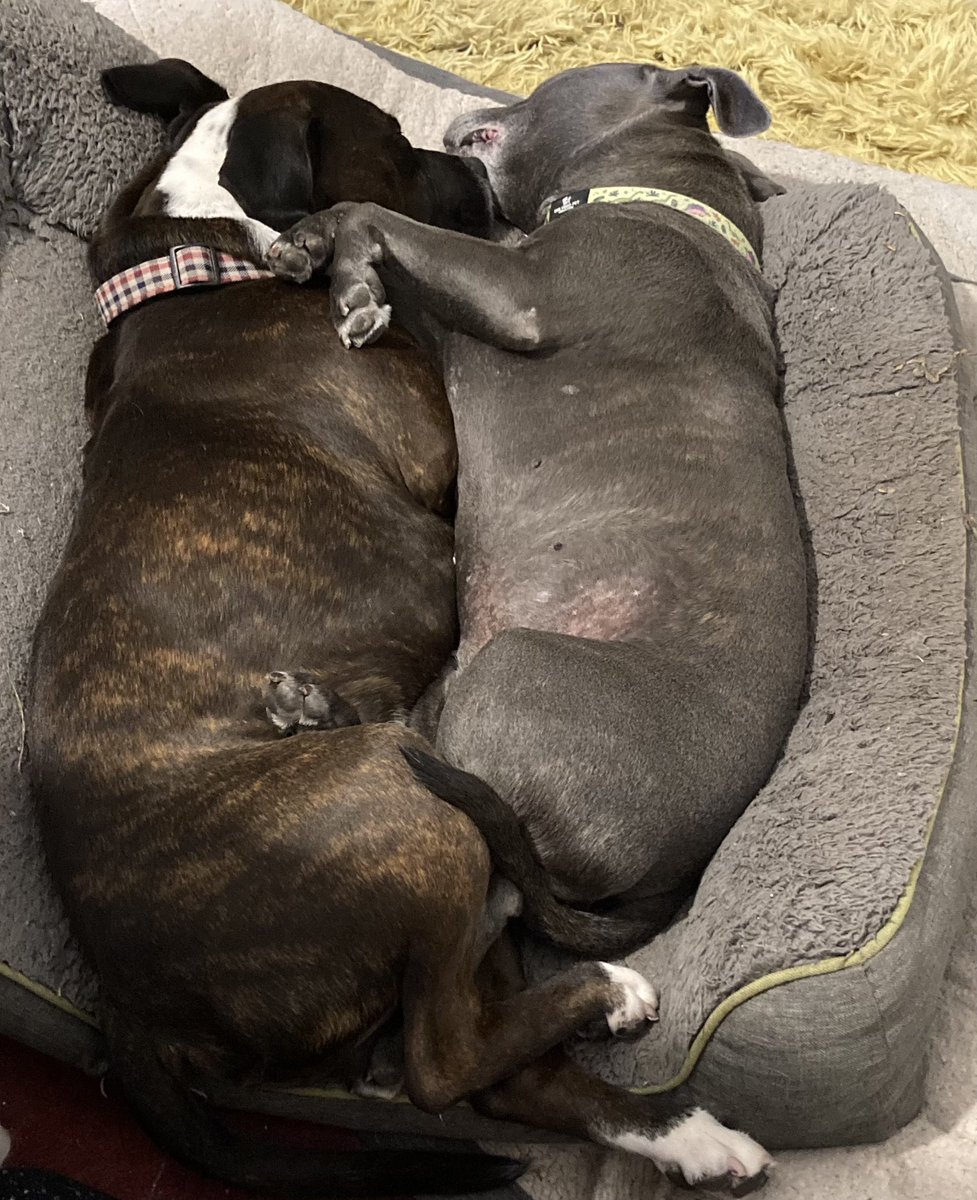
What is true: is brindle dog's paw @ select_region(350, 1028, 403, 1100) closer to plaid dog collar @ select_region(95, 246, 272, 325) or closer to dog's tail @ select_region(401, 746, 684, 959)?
dog's tail @ select_region(401, 746, 684, 959)

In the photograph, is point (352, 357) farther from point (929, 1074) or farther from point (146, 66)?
point (929, 1074)

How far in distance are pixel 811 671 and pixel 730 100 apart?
4.11 ft

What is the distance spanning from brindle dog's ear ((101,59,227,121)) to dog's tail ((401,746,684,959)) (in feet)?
5.81

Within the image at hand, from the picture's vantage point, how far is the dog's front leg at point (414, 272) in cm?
231

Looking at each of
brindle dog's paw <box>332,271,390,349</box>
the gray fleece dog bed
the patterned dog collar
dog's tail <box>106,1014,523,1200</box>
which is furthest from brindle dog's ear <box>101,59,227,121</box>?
dog's tail <box>106,1014,523,1200</box>

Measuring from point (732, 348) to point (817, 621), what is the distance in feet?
1.83

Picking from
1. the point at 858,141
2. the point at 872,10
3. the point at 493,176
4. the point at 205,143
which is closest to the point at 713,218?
the point at 493,176

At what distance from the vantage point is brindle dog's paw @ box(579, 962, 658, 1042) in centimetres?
195

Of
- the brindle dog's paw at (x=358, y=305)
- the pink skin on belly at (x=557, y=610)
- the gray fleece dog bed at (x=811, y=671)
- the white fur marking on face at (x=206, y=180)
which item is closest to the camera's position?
the gray fleece dog bed at (x=811, y=671)

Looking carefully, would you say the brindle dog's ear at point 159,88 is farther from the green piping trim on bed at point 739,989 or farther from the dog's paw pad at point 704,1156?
the dog's paw pad at point 704,1156

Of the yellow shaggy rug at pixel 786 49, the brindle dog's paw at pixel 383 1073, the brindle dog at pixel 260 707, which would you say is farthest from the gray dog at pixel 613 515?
the yellow shaggy rug at pixel 786 49

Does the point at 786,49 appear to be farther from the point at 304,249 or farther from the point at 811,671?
the point at 811,671

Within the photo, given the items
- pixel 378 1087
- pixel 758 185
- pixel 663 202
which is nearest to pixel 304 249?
pixel 663 202

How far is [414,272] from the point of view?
2.35 metres
